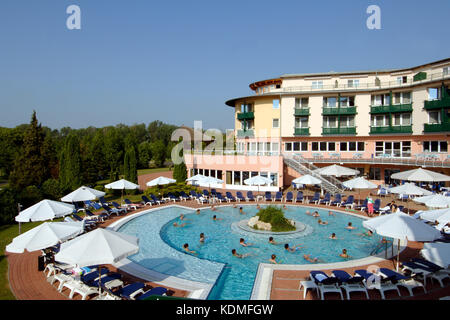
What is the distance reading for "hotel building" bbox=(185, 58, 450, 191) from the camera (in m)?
30.3

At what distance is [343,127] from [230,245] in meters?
25.2

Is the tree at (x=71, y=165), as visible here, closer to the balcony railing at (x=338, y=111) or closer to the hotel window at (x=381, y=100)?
the balcony railing at (x=338, y=111)

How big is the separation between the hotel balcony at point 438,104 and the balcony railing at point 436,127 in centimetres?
171

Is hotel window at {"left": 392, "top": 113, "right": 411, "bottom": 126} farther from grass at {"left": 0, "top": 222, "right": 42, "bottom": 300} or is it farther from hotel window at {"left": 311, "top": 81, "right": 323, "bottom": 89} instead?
grass at {"left": 0, "top": 222, "right": 42, "bottom": 300}

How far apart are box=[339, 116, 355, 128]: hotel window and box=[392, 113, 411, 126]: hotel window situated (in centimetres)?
429

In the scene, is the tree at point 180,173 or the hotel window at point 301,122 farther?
the hotel window at point 301,122

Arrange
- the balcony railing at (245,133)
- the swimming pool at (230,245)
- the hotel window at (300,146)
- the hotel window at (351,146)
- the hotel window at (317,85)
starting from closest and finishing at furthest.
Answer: the swimming pool at (230,245) < the hotel window at (351,146) < the hotel window at (317,85) < the hotel window at (300,146) < the balcony railing at (245,133)

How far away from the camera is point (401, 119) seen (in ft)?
107

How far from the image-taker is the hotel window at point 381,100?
33.2m

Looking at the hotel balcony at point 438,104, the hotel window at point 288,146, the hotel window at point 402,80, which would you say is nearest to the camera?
the hotel balcony at point 438,104

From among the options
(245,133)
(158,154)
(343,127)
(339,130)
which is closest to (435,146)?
(343,127)

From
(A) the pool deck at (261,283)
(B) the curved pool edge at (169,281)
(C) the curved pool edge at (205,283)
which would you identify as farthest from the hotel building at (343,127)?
(B) the curved pool edge at (169,281)

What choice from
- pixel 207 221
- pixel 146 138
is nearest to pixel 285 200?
pixel 207 221

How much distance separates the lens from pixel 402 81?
34.1 m
